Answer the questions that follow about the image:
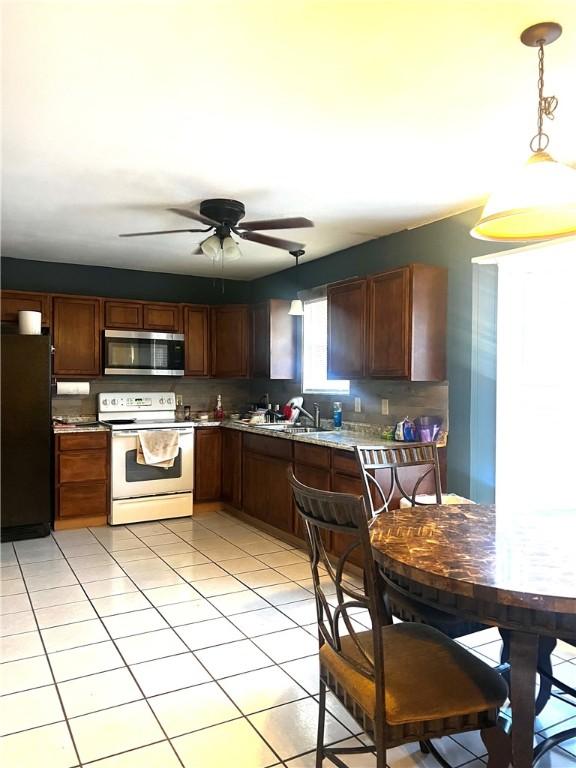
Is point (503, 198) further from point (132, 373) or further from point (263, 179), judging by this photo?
point (132, 373)

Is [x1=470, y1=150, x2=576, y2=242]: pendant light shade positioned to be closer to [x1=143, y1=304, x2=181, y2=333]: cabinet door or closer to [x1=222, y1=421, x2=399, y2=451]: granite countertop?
[x1=222, y1=421, x2=399, y2=451]: granite countertop

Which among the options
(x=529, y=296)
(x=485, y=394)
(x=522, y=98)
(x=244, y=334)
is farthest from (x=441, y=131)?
(x=244, y=334)

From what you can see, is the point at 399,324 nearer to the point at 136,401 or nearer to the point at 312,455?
the point at 312,455

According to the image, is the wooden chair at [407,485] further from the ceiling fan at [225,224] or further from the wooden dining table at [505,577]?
the ceiling fan at [225,224]

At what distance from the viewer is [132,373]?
5469 mm

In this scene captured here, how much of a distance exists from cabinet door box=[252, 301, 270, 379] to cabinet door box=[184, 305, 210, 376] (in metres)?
0.53

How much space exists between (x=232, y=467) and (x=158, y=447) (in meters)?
0.74

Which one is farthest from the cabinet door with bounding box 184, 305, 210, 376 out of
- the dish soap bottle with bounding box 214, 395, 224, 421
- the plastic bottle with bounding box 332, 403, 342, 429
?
the plastic bottle with bounding box 332, 403, 342, 429

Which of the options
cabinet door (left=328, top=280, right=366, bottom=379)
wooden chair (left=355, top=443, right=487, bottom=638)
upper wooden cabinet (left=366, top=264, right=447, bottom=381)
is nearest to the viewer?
wooden chair (left=355, top=443, right=487, bottom=638)

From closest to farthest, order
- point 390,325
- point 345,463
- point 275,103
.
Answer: point 275,103 < point 345,463 < point 390,325

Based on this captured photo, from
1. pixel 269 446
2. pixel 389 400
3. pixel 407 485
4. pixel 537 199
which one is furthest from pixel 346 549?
pixel 269 446

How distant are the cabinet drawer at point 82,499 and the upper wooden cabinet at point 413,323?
9.07ft

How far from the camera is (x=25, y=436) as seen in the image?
455 cm

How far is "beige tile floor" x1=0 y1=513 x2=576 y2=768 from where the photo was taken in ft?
6.49
